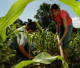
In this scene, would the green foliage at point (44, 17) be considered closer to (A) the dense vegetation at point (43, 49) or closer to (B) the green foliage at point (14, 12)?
(A) the dense vegetation at point (43, 49)

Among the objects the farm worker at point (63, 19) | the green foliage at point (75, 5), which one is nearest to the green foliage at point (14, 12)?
the green foliage at point (75, 5)

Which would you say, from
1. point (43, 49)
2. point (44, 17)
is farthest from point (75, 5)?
point (44, 17)

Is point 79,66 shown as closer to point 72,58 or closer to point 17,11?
point 72,58

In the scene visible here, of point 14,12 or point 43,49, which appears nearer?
point 14,12

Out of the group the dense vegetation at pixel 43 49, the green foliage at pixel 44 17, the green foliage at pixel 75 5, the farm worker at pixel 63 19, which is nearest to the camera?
the green foliage at pixel 75 5

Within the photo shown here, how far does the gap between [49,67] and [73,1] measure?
1.21 meters

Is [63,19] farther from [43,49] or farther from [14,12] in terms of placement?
[14,12]

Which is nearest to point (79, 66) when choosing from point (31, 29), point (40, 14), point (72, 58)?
point (72, 58)

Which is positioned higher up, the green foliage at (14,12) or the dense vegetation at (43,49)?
the green foliage at (14,12)

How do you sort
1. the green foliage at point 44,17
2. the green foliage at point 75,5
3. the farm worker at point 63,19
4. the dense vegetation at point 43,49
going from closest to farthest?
→ the green foliage at point 75,5 → the dense vegetation at point 43,49 → the farm worker at point 63,19 → the green foliage at point 44,17

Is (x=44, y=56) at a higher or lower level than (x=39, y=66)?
higher

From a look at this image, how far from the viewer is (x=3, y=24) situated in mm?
210

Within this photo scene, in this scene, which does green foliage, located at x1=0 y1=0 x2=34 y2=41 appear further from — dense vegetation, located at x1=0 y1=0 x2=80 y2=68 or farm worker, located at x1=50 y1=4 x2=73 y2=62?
farm worker, located at x1=50 y1=4 x2=73 y2=62

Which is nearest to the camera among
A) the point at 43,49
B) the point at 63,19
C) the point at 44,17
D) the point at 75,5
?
the point at 75,5
